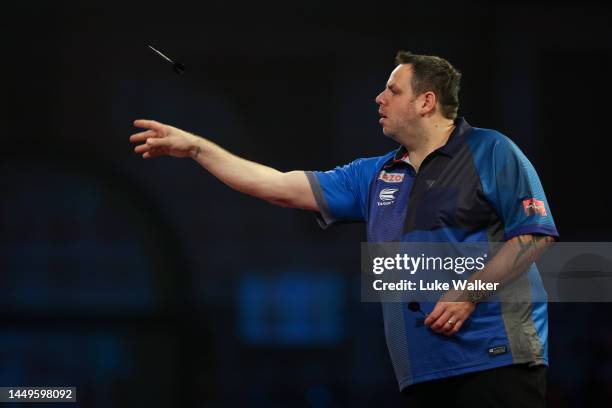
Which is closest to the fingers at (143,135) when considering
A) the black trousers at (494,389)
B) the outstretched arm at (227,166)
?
the outstretched arm at (227,166)

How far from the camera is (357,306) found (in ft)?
10.6

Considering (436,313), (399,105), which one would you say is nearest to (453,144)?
(399,105)

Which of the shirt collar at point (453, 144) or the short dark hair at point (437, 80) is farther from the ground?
the short dark hair at point (437, 80)

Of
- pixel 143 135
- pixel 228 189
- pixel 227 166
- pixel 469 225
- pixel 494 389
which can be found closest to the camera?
pixel 494 389

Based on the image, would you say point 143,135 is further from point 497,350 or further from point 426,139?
point 497,350

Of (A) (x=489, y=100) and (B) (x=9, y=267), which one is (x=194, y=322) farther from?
(A) (x=489, y=100)

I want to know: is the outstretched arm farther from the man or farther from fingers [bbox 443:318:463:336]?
fingers [bbox 443:318:463:336]

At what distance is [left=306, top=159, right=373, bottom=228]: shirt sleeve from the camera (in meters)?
2.32

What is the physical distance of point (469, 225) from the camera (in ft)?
6.61

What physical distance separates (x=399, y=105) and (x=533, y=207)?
1.65 ft

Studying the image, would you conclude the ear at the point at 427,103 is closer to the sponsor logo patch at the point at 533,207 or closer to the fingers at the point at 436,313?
the sponsor logo patch at the point at 533,207

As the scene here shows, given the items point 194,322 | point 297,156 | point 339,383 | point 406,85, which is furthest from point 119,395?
point 406,85

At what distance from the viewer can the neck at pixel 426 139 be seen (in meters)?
2.21

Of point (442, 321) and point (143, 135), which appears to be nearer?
point (442, 321)
